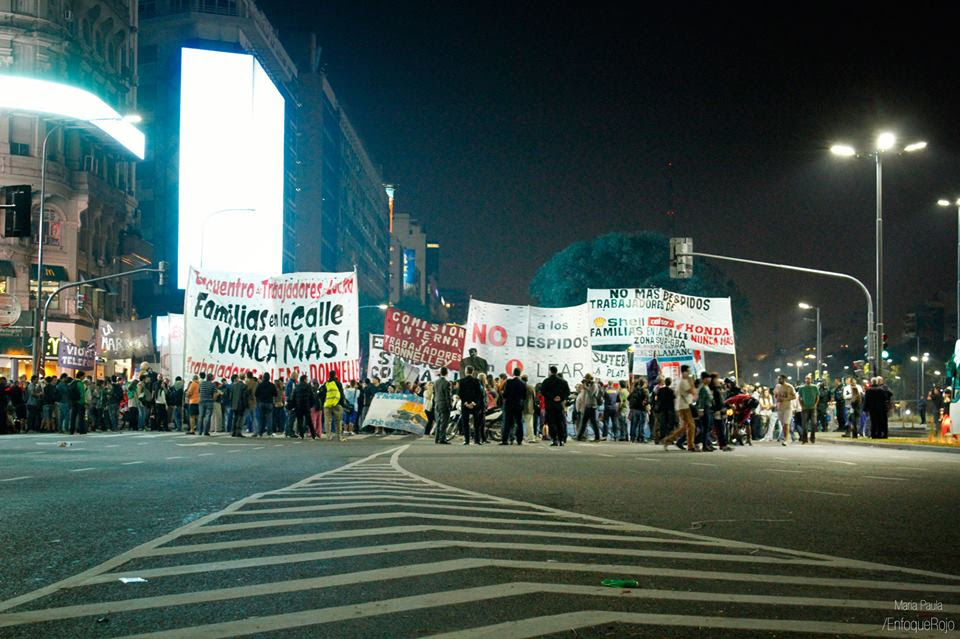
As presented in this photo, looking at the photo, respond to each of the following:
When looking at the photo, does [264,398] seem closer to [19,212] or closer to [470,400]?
[470,400]

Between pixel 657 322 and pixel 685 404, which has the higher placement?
pixel 657 322

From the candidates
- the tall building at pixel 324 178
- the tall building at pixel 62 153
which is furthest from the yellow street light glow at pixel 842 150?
the tall building at pixel 324 178

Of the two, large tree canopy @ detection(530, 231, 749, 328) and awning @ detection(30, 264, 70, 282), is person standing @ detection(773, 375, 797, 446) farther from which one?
large tree canopy @ detection(530, 231, 749, 328)

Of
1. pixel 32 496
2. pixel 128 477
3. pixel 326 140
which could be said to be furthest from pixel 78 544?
pixel 326 140

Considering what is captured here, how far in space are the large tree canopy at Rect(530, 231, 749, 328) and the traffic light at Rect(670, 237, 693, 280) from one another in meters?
41.9

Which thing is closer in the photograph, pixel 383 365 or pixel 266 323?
pixel 266 323

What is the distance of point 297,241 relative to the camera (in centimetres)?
10119

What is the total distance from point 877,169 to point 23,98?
41.0 m

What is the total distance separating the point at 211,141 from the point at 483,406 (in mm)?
55704

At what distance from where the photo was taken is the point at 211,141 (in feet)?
251

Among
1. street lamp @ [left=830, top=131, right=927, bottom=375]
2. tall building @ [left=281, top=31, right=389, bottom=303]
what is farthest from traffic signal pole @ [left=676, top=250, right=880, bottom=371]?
tall building @ [left=281, top=31, right=389, bottom=303]

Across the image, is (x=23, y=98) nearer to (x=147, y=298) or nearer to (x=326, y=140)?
(x=147, y=298)

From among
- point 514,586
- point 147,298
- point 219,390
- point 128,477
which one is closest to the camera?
point 514,586

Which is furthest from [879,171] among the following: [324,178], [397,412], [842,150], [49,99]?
[324,178]
